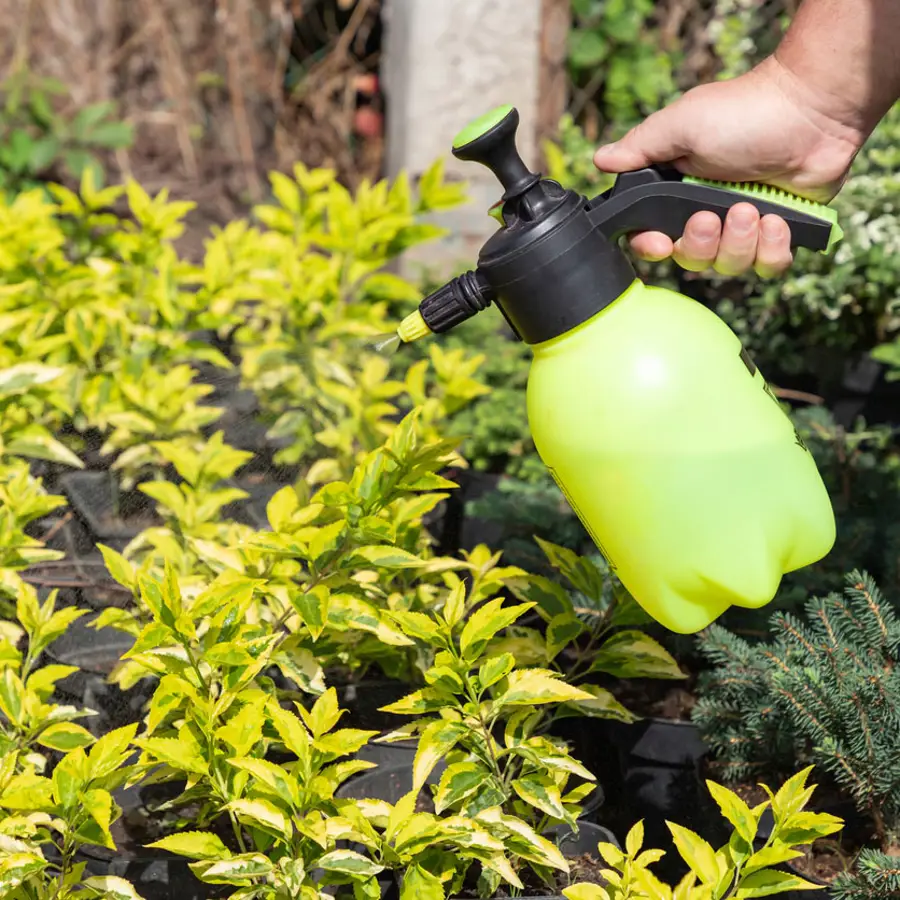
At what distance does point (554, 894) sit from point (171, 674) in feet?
1.84

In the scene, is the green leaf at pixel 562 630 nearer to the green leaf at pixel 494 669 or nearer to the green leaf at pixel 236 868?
the green leaf at pixel 494 669

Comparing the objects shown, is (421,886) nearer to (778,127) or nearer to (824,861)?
(824,861)

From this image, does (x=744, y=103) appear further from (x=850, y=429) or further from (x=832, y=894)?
(x=850, y=429)

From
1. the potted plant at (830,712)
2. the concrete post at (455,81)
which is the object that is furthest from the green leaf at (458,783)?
the concrete post at (455,81)

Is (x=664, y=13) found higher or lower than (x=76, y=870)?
lower

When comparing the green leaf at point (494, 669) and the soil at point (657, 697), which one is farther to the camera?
the soil at point (657, 697)

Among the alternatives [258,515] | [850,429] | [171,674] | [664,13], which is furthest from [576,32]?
[171,674]

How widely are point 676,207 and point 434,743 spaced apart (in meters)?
0.70

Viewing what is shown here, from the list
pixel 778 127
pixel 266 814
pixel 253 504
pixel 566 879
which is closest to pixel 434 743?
pixel 266 814

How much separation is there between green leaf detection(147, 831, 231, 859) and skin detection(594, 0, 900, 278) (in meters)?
0.86

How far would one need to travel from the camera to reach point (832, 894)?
148 cm

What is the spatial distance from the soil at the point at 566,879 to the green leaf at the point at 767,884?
26 centimetres

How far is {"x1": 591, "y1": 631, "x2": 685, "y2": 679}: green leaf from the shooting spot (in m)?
1.71

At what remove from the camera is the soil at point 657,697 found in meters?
2.07
